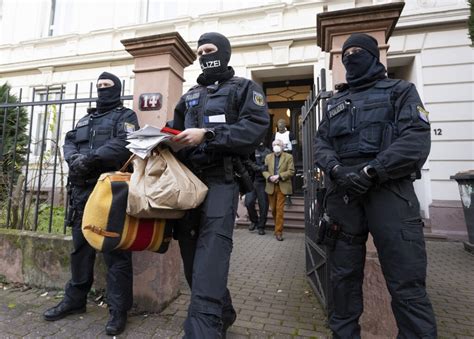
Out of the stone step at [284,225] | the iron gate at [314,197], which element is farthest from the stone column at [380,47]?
the stone step at [284,225]

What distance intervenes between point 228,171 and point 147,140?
54cm

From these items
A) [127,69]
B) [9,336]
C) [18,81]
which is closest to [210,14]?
[127,69]

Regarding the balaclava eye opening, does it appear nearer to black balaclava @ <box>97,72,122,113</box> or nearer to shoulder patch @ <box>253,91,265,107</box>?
shoulder patch @ <box>253,91,265,107</box>

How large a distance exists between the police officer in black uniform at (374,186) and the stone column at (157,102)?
1.67 m

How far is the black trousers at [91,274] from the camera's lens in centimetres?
258

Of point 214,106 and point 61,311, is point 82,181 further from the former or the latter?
point 214,106

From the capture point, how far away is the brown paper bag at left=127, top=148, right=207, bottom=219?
1794mm

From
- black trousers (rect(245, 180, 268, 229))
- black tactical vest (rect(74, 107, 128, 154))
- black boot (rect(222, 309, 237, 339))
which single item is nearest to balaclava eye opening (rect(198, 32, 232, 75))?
black tactical vest (rect(74, 107, 128, 154))

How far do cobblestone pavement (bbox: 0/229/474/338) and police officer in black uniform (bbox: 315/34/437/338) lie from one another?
0.86m

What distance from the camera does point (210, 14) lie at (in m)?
9.21

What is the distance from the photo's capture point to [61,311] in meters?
2.75

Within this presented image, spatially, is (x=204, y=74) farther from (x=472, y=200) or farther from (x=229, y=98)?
(x=472, y=200)

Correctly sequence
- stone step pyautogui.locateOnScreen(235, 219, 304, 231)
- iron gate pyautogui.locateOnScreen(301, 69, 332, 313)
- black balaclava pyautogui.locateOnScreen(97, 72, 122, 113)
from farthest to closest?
stone step pyautogui.locateOnScreen(235, 219, 304, 231), iron gate pyautogui.locateOnScreen(301, 69, 332, 313), black balaclava pyautogui.locateOnScreen(97, 72, 122, 113)

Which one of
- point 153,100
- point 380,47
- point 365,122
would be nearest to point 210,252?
point 365,122
